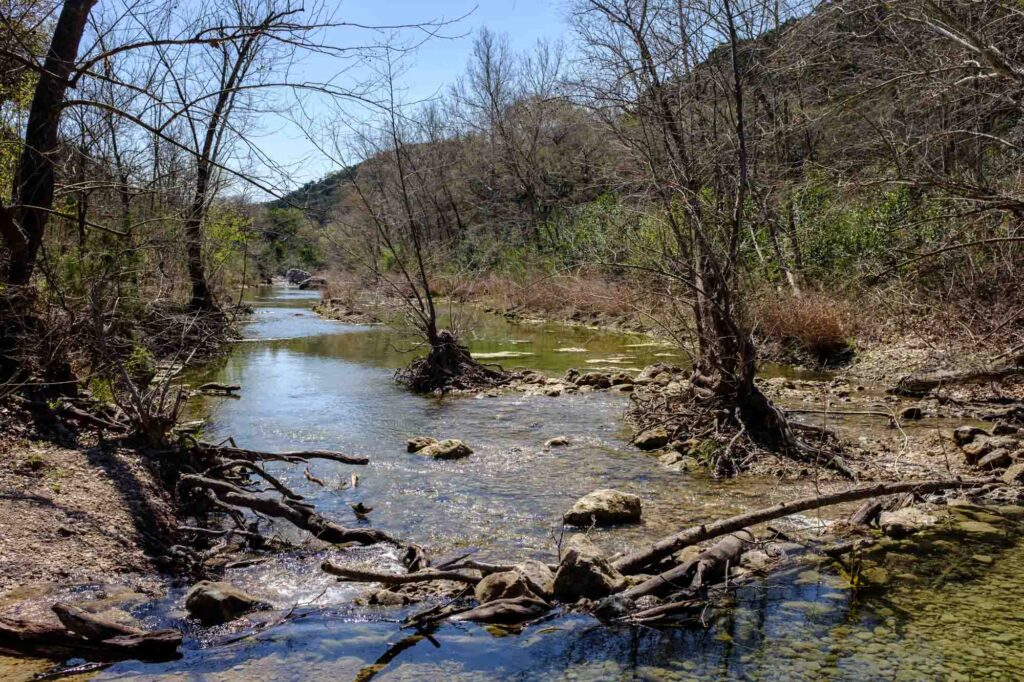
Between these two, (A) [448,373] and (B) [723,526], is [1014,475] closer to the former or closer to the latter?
(B) [723,526]

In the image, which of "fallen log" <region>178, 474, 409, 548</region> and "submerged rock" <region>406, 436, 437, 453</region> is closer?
"fallen log" <region>178, 474, 409, 548</region>

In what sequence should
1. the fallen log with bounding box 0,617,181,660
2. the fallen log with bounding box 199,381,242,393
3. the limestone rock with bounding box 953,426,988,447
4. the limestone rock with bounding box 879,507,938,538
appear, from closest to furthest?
the fallen log with bounding box 0,617,181,660, the limestone rock with bounding box 879,507,938,538, the limestone rock with bounding box 953,426,988,447, the fallen log with bounding box 199,381,242,393

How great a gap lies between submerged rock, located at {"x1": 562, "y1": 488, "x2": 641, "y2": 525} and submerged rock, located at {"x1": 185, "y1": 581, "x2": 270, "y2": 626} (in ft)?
8.59

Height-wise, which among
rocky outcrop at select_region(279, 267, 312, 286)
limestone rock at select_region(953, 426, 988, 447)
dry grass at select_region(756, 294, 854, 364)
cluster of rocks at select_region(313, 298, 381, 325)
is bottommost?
limestone rock at select_region(953, 426, 988, 447)

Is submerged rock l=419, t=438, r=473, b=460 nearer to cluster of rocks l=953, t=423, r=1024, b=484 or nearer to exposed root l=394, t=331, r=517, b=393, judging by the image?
exposed root l=394, t=331, r=517, b=393

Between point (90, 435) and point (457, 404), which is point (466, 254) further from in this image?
point (90, 435)

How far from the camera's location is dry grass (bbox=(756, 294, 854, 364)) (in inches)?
551

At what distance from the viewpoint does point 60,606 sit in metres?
4.01

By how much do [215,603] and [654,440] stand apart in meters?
5.47

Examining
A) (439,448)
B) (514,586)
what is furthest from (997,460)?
(439,448)

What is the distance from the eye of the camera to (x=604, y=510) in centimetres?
638

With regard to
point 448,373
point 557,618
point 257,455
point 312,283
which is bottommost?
point 557,618

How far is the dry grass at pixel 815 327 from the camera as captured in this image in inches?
551

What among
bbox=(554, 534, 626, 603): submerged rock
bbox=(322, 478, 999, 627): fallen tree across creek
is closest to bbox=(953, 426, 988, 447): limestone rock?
bbox=(322, 478, 999, 627): fallen tree across creek
